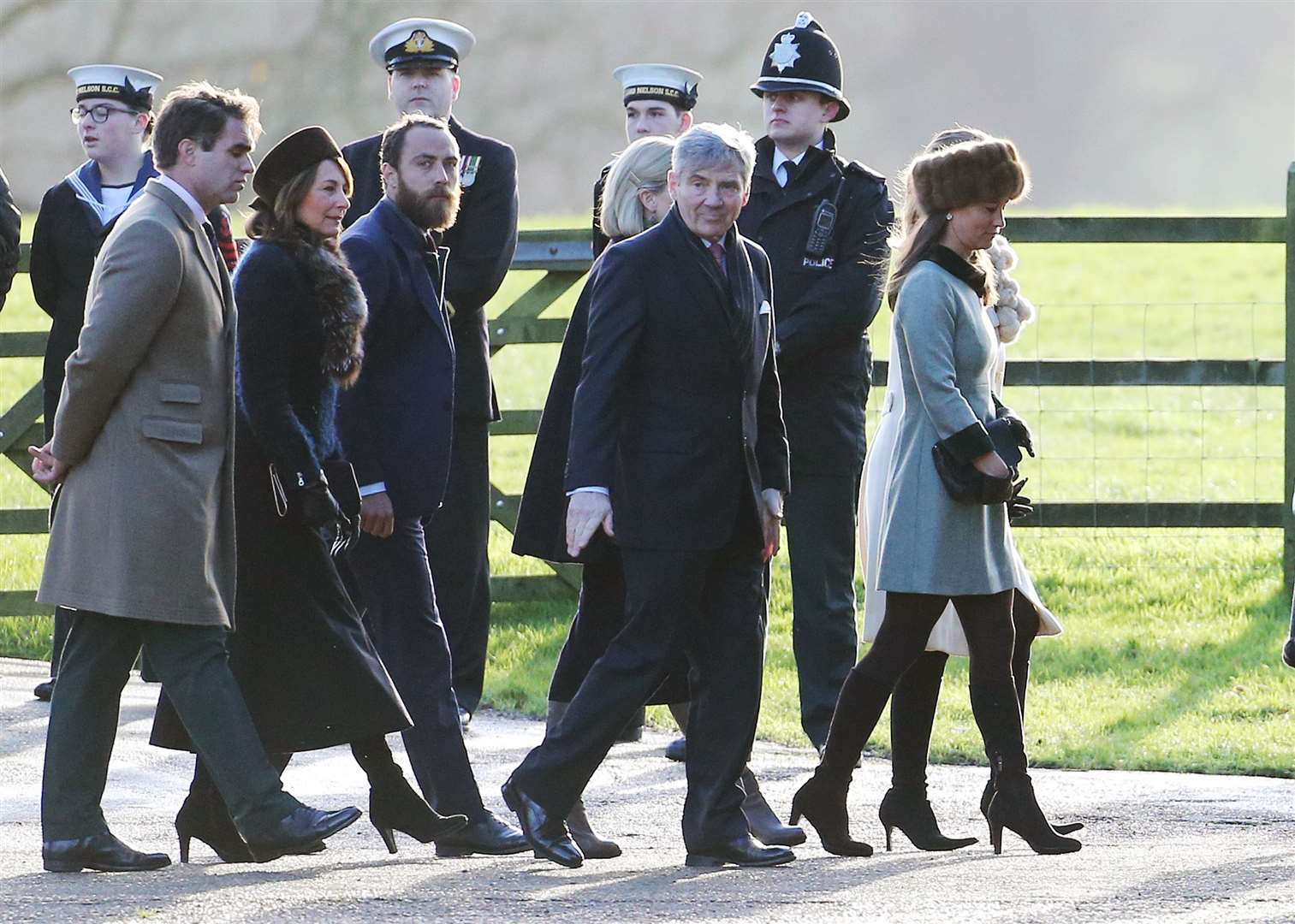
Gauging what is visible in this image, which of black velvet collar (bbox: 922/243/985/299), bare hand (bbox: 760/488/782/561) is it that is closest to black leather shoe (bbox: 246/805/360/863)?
bare hand (bbox: 760/488/782/561)

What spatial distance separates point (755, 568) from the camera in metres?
4.86

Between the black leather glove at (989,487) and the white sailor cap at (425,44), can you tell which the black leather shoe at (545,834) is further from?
the white sailor cap at (425,44)

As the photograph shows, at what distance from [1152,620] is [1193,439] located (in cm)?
586

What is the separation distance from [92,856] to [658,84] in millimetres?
3789

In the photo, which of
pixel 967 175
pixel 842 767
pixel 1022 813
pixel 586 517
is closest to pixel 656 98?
pixel 967 175

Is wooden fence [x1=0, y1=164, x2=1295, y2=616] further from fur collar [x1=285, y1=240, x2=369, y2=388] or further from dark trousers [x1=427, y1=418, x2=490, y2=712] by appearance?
fur collar [x1=285, y1=240, x2=369, y2=388]

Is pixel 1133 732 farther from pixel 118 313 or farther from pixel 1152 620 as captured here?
pixel 118 313

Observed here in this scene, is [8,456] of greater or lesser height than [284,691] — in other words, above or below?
above

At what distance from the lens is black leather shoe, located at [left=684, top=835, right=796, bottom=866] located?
4.70 metres

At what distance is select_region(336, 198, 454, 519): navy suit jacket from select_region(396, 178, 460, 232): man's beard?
0.07ft

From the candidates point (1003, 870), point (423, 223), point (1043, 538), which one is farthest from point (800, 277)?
point (1043, 538)

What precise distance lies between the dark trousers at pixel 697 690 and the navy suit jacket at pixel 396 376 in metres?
0.60

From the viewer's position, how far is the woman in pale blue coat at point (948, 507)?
4828 mm

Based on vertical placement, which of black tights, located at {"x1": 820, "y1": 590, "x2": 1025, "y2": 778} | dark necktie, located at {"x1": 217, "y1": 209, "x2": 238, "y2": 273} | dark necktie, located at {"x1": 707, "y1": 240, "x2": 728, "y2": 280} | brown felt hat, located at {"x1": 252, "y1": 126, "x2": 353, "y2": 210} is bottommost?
black tights, located at {"x1": 820, "y1": 590, "x2": 1025, "y2": 778}
